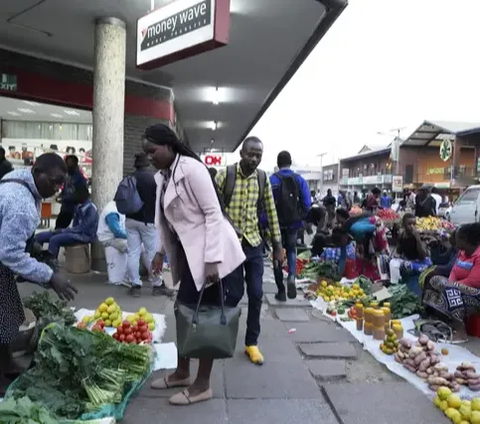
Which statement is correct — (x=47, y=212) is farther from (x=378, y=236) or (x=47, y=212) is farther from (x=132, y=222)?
(x=378, y=236)

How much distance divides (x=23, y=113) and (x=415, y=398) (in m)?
13.5

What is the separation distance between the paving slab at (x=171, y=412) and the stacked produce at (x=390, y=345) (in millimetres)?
1830

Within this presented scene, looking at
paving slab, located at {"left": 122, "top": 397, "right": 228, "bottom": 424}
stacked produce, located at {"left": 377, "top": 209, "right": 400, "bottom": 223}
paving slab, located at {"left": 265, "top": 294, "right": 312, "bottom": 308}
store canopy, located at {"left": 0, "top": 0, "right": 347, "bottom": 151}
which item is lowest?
paving slab, located at {"left": 265, "top": 294, "right": 312, "bottom": 308}

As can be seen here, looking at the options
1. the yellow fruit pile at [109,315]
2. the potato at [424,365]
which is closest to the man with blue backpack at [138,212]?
→ the yellow fruit pile at [109,315]

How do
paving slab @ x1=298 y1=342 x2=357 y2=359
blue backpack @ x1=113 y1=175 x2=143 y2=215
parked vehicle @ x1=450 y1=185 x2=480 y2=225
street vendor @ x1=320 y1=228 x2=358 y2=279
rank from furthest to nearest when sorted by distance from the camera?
parked vehicle @ x1=450 y1=185 x2=480 y2=225
street vendor @ x1=320 y1=228 x2=358 y2=279
blue backpack @ x1=113 y1=175 x2=143 y2=215
paving slab @ x1=298 y1=342 x2=357 y2=359

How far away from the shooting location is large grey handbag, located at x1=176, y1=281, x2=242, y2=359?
3025mm

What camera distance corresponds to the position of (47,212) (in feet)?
39.9

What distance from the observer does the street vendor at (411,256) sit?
6528 mm

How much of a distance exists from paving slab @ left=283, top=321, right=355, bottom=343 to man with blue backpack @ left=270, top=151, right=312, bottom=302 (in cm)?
86

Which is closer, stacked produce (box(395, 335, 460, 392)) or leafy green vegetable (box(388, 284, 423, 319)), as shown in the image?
stacked produce (box(395, 335, 460, 392))

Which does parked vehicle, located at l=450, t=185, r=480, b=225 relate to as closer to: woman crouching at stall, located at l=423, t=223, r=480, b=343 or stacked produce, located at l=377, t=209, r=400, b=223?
stacked produce, located at l=377, t=209, r=400, b=223

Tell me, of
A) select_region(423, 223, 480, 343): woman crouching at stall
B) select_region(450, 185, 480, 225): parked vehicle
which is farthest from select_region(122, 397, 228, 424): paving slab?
select_region(450, 185, 480, 225): parked vehicle

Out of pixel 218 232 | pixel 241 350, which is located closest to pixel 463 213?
pixel 241 350

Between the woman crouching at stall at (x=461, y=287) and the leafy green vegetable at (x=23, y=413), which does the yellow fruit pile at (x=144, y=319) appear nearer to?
the leafy green vegetable at (x=23, y=413)
